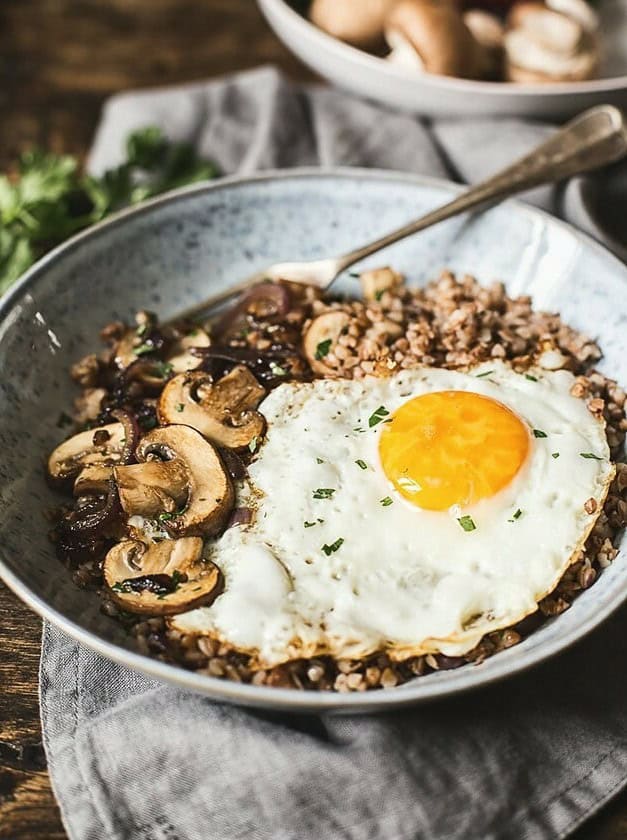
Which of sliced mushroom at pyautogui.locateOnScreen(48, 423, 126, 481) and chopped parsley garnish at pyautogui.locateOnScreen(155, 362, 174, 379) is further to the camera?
chopped parsley garnish at pyautogui.locateOnScreen(155, 362, 174, 379)

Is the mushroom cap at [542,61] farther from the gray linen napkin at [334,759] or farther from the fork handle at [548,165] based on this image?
the gray linen napkin at [334,759]

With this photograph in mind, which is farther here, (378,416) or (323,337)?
(323,337)

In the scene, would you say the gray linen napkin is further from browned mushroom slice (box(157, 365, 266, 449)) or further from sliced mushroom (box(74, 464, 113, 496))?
browned mushroom slice (box(157, 365, 266, 449))

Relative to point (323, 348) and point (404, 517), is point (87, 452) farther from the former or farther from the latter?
point (404, 517)

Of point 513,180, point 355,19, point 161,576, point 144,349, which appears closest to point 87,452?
point 144,349

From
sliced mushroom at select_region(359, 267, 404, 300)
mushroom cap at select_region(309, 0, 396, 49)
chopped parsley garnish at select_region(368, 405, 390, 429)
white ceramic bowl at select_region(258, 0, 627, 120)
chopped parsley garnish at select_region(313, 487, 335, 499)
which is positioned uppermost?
mushroom cap at select_region(309, 0, 396, 49)

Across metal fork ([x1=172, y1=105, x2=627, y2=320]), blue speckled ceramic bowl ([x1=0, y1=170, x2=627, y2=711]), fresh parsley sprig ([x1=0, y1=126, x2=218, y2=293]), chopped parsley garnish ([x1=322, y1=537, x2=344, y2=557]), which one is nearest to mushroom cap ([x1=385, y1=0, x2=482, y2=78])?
metal fork ([x1=172, y1=105, x2=627, y2=320])
